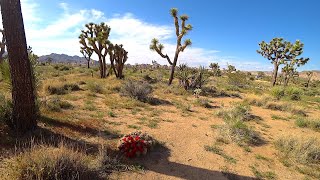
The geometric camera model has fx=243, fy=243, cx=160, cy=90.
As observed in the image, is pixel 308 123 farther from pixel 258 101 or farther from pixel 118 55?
pixel 118 55

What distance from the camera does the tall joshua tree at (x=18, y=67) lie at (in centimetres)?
532

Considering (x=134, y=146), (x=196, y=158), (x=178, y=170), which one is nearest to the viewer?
(x=178, y=170)

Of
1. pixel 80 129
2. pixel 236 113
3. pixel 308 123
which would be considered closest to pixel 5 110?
pixel 80 129

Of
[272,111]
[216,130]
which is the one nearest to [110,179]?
[216,130]

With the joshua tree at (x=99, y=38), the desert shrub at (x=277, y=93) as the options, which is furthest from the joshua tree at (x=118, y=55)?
the desert shrub at (x=277, y=93)

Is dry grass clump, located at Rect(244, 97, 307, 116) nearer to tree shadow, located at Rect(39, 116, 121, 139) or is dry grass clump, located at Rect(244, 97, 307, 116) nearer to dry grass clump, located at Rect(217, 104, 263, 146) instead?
dry grass clump, located at Rect(217, 104, 263, 146)

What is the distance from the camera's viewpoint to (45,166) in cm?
Answer: 372

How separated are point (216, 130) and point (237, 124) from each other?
770 millimetres

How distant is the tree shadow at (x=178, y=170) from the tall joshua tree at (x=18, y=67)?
296 centimetres

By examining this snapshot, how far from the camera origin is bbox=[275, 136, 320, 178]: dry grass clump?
20.0ft

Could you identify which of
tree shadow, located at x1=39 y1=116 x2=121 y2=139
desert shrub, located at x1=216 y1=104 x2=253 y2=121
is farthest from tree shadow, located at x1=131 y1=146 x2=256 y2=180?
desert shrub, located at x1=216 y1=104 x2=253 y2=121

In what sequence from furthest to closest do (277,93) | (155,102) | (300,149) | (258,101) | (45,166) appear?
(277,93) < (258,101) < (155,102) < (300,149) < (45,166)

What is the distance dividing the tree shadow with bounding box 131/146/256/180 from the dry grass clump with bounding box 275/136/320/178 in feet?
5.65

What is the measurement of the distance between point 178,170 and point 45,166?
9.15ft
